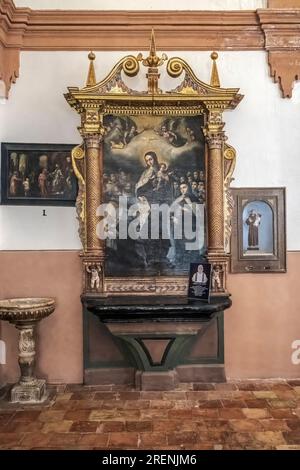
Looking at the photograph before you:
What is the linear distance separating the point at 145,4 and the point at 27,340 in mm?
3788

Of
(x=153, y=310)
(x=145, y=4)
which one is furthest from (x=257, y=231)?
(x=145, y=4)

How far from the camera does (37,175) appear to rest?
4.45 meters

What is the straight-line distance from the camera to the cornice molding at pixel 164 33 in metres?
4.46

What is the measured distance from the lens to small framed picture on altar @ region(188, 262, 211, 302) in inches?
167

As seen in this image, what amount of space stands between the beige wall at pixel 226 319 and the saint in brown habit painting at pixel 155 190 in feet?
2.01

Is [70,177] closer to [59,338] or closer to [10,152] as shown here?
[10,152]

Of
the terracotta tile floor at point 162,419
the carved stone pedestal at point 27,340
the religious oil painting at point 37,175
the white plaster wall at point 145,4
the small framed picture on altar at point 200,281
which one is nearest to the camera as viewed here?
the terracotta tile floor at point 162,419

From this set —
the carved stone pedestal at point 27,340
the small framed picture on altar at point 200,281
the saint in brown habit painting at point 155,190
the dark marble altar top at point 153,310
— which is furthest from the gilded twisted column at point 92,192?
the small framed picture on altar at point 200,281

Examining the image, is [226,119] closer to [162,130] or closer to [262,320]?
[162,130]

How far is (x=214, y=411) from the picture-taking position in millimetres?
3674

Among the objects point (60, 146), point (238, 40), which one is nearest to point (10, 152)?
point (60, 146)

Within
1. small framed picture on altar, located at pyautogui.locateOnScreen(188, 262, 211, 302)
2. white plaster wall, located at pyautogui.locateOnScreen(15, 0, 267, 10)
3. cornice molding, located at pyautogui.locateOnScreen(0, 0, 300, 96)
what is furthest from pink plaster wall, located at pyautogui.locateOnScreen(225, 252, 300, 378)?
white plaster wall, located at pyautogui.locateOnScreen(15, 0, 267, 10)

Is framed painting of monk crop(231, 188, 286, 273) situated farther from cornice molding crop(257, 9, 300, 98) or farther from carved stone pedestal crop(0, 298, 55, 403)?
carved stone pedestal crop(0, 298, 55, 403)

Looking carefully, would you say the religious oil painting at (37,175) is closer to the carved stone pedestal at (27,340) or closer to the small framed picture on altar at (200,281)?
the carved stone pedestal at (27,340)
